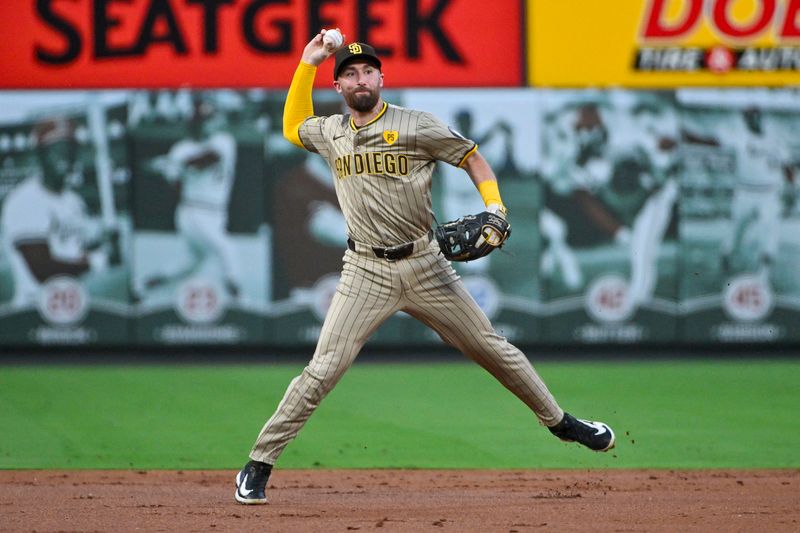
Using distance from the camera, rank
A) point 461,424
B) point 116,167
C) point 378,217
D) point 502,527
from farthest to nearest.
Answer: point 116,167 < point 461,424 < point 378,217 < point 502,527

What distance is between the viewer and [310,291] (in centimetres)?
1490

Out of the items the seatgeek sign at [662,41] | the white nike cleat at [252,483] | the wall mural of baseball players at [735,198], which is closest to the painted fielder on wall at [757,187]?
the wall mural of baseball players at [735,198]

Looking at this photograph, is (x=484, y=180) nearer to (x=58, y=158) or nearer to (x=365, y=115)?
(x=365, y=115)

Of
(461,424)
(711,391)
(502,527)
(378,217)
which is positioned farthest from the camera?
(711,391)

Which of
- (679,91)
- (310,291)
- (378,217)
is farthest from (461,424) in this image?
(679,91)


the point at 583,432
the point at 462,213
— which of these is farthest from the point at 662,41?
the point at 583,432

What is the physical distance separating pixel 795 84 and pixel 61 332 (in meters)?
8.63

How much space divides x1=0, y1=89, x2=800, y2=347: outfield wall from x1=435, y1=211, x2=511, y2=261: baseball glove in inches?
318

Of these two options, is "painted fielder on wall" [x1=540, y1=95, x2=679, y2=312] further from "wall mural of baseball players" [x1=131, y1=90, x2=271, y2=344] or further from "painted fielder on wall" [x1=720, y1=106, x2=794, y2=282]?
"wall mural of baseball players" [x1=131, y1=90, x2=271, y2=344]

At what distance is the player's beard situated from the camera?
669 cm

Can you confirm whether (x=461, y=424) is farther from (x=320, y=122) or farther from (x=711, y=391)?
(x=320, y=122)

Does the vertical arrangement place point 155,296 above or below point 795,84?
below

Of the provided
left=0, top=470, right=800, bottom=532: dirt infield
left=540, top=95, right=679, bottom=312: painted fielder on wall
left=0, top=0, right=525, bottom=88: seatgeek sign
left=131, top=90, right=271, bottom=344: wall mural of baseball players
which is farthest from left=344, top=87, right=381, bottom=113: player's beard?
left=0, top=0, right=525, bottom=88: seatgeek sign

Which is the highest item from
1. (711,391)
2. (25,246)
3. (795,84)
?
(795,84)
